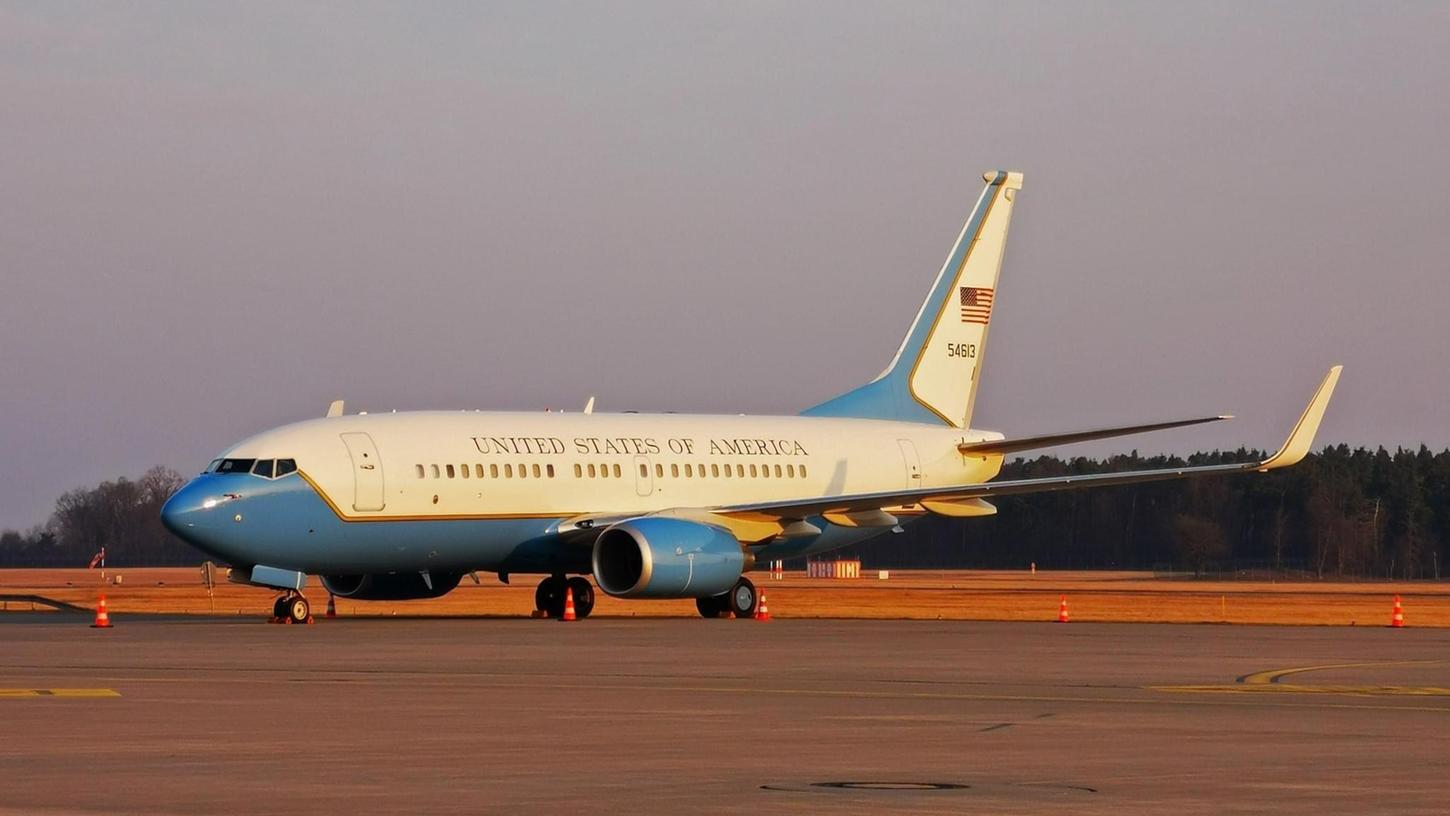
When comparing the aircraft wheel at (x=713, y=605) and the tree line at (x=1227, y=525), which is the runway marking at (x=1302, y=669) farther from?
the tree line at (x=1227, y=525)

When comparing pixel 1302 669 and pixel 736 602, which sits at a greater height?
pixel 736 602

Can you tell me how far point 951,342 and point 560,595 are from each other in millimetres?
13103

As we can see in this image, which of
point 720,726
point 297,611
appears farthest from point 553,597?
point 720,726

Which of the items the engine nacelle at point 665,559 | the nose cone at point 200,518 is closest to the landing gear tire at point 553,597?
the engine nacelle at point 665,559

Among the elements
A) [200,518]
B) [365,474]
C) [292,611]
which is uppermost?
[365,474]

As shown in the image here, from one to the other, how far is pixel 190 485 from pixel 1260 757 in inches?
1037

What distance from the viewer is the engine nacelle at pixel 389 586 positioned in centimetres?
4294

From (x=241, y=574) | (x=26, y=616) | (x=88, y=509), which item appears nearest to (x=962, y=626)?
(x=241, y=574)

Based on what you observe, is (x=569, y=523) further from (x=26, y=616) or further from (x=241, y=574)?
(x=26, y=616)

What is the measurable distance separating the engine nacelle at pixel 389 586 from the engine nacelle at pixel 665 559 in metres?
3.55

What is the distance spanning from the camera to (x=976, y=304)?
52.5 metres

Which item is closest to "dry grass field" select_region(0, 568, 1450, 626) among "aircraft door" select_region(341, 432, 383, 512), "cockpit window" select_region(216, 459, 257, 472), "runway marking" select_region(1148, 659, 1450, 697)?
"aircraft door" select_region(341, 432, 383, 512)

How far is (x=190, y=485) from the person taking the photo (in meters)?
38.2

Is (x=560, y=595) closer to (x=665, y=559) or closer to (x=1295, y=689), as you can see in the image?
(x=665, y=559)
